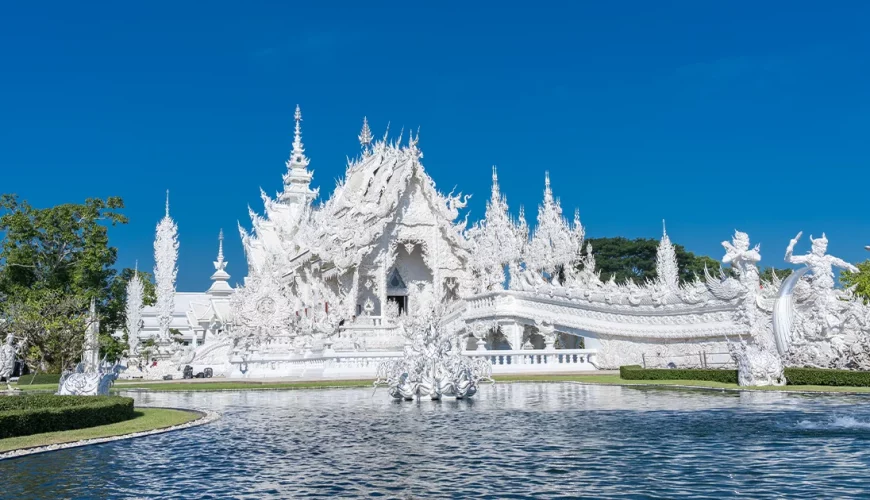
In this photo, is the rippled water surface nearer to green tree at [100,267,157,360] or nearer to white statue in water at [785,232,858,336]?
white statue in water at [785,232,858,336]

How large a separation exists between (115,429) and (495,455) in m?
Result: 6.99

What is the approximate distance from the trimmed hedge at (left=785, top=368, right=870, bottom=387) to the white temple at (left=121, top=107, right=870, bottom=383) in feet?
1.43

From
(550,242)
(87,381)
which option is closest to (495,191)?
(550,242)

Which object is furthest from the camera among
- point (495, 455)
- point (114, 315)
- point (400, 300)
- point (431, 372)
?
point (400, 300)

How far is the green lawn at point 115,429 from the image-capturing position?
455 inches

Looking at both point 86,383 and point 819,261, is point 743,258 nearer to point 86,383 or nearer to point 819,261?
Answer: point 819,261

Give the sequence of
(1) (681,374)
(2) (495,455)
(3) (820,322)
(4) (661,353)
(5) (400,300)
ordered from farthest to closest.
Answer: (5) (400,300), (4) (661,353), (1) (681,374), (3) (820,322), (2) (495,455)

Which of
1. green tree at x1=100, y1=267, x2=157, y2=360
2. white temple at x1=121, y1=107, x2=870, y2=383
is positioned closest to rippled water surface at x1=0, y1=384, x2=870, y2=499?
white temple at x1=121, y1=107, x2=870, y2=383

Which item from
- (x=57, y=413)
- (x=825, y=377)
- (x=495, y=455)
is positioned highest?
(x=825, y=377)

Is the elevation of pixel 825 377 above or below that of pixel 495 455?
above

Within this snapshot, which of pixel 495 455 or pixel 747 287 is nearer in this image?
pixel 495 455

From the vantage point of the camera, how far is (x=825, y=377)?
729 inches

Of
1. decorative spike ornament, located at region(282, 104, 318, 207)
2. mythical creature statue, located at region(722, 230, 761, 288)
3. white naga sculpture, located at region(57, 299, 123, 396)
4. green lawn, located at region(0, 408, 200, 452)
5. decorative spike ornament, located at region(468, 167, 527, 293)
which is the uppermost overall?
decorative spike ornament, located at region(282, 104, 318, 207)

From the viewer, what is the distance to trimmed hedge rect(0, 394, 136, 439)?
12281mm
